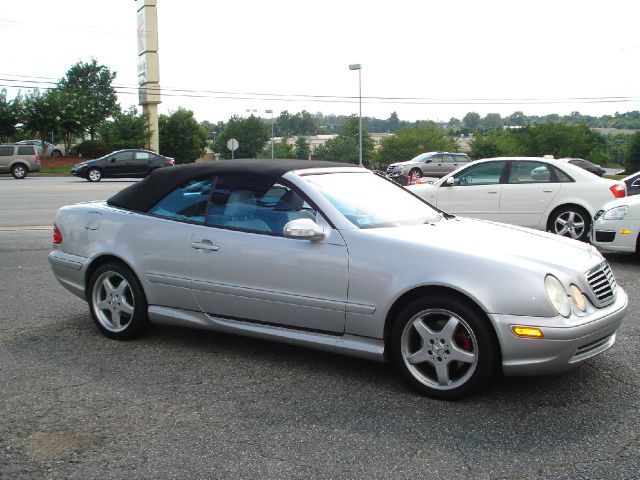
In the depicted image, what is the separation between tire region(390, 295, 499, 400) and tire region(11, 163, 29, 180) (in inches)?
1340

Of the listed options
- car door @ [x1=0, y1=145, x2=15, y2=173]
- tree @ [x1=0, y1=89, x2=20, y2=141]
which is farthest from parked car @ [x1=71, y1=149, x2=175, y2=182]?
tree @ [x1=0, y1=89, x2=20, y2=141]

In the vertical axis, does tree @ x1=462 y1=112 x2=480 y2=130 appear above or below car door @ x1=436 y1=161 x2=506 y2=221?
above

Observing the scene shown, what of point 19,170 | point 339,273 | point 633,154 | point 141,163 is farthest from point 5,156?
point 633,154

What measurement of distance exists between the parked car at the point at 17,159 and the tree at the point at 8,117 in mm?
17037

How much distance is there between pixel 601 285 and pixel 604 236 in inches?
203

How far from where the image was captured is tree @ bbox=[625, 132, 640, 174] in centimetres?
7006

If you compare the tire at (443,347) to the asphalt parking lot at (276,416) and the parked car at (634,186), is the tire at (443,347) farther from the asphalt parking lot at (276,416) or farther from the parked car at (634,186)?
the parked car at (634,186)

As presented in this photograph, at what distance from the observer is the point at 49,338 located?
5.62 m

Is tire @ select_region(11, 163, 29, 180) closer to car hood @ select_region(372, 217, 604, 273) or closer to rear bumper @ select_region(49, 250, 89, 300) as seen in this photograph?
rear bumper @ select_region(49, 250, 89, 300)

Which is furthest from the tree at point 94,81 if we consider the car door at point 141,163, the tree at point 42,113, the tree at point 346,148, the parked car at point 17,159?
the car door at point 141,163

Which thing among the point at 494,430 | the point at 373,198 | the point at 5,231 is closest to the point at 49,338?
the point at 373,198

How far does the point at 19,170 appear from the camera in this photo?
34531mm

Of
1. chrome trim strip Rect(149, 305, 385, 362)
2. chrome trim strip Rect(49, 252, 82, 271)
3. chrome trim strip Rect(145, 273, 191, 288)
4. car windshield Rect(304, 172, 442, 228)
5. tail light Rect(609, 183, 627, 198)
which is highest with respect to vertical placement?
car windshield Rect(304, 172, 442, 228)

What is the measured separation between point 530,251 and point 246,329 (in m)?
1.97
